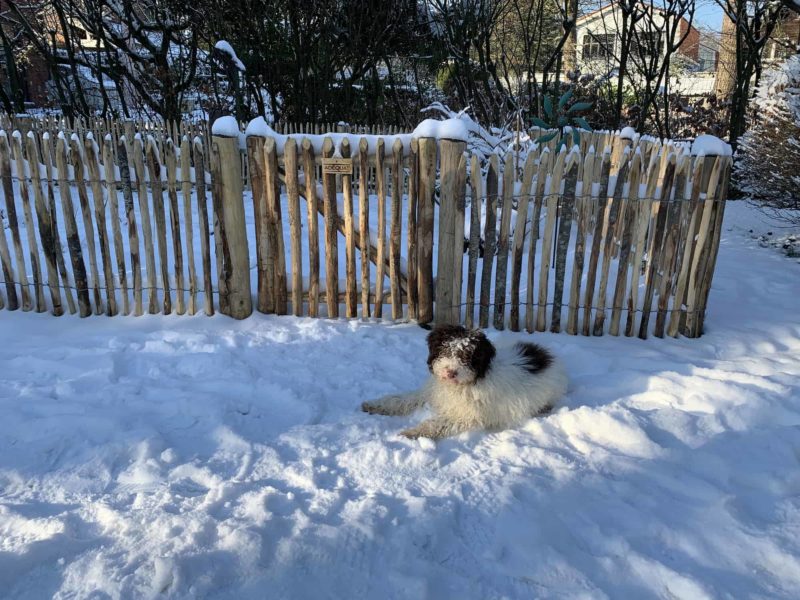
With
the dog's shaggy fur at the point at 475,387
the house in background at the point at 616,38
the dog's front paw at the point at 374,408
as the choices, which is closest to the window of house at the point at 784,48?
the house in background at the point at 616,38

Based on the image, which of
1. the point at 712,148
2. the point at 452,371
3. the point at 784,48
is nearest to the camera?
the point at 452,371

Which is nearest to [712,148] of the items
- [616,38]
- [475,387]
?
[475,387]

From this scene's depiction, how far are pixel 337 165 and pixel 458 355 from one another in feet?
6.68

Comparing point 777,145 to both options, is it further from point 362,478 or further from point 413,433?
point 362,478

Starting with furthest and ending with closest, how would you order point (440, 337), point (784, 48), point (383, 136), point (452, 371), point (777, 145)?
point (784, 48), point (777, 145), point (383, 136), point (440, 337), point (452, 371)

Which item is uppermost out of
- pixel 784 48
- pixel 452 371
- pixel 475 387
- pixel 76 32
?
pixel 76 32

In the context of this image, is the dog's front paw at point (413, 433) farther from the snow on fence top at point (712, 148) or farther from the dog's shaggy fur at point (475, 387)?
the snow on fence top at point (712, 148)

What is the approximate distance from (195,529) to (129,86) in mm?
19275

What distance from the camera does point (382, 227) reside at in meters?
4.24

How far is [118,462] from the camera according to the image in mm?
2562

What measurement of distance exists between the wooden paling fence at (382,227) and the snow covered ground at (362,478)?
1.65ft

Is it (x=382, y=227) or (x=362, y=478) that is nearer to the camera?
(x=362, y=478)

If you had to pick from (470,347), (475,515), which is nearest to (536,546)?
(475,515)

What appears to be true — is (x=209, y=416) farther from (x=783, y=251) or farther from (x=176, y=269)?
(x=783, y=251)
